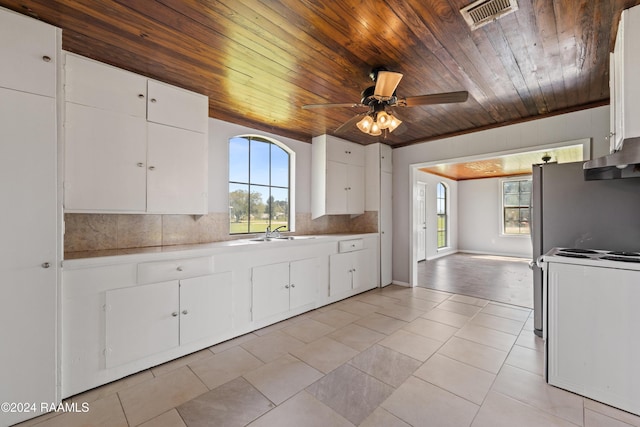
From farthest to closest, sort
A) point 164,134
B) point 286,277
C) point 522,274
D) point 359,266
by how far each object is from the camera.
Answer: point 522,274 → point 359,266 → point 286,277 → point 164,134

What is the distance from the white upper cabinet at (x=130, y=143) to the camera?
2.12m

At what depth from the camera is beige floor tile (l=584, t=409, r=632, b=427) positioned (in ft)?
5.44

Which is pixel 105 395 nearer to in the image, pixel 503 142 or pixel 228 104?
pixel 228 104

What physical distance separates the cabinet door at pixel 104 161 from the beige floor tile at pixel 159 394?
1.42m

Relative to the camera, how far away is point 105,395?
1941mm

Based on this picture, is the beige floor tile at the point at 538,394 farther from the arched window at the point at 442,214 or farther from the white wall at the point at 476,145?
the arched window at the point at 442,214

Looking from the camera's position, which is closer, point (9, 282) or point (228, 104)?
point (9, 282)

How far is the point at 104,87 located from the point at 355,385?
310 cm

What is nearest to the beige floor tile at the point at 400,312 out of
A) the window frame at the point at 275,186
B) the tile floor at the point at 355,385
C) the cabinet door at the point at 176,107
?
the tile floor at the point at 355,385

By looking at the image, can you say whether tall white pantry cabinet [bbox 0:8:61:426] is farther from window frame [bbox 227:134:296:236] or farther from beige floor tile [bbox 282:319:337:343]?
beige floor tile [bbox 282:319:337:343]

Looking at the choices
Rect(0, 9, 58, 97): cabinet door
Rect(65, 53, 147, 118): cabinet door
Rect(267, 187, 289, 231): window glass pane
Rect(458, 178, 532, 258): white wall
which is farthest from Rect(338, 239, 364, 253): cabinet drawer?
Rect(458, 178, 532, 258): white wall

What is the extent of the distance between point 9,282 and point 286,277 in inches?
88.0

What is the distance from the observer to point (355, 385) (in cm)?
204

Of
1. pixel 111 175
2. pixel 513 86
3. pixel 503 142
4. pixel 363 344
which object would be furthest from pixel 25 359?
pixel 503 142
